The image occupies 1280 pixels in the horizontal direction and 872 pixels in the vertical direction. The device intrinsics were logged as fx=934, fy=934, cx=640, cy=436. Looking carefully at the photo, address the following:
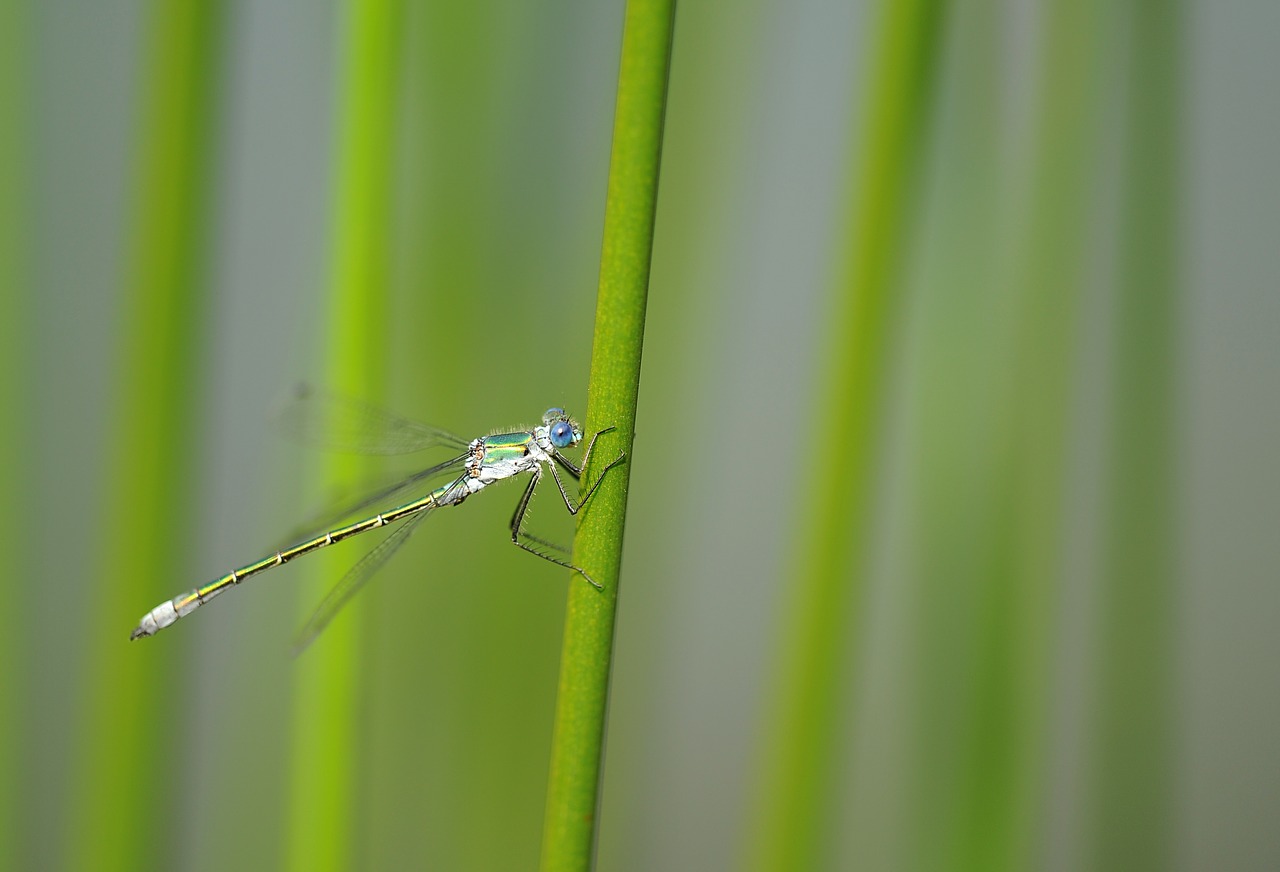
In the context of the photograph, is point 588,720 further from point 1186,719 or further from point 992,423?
point 1186,719

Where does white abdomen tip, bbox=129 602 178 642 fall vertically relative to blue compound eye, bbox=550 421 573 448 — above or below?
below

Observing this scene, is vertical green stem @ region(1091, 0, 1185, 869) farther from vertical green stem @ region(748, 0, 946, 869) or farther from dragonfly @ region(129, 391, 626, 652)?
dragonfly @ region(129, 391, 626, 652)

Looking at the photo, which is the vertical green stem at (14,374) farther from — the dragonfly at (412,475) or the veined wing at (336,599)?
the veined wing at (336,599)

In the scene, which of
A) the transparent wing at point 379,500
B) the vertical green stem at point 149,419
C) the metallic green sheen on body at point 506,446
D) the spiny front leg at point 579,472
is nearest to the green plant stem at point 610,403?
the spiny front leg at point 579,472

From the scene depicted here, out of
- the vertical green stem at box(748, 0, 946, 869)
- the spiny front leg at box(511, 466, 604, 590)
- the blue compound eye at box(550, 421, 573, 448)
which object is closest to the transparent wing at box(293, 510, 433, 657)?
the spiny front leg at box(511, 466, 604, 590)

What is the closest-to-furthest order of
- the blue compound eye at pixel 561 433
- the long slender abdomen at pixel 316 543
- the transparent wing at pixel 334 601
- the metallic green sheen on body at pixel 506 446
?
1. the transparent wing at pixel 334 601
2. the long slender abdomen at pixel 316 543
3. the blue compound eye at pixel 561 433
4. the metallic green sheen on body at pixel 506 446

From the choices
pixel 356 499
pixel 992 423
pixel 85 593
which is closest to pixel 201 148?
pixel 356 499
